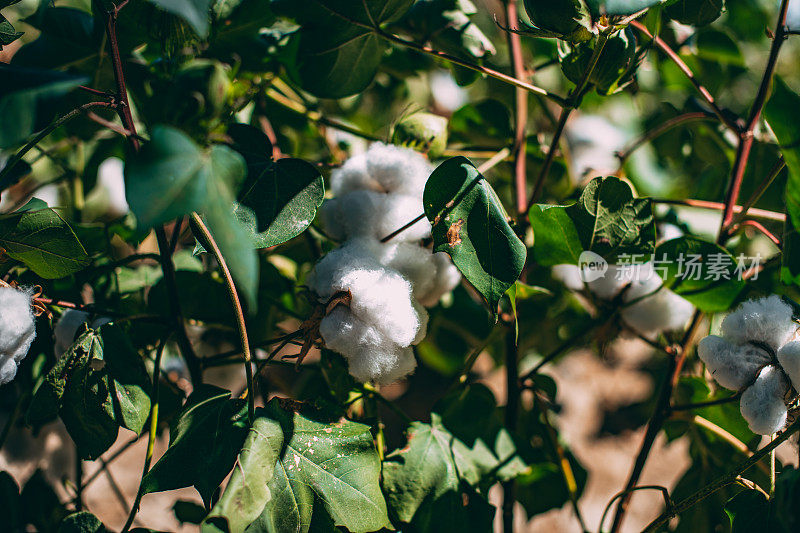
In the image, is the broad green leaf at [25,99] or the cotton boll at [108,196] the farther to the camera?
the cotton boll at [108,196]

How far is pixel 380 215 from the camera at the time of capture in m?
0.67

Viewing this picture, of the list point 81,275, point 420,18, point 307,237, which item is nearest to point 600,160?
point 420,18

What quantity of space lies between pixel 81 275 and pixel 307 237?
0.31 meters

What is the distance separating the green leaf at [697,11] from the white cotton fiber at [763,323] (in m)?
0.35

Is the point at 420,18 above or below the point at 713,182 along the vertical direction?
above

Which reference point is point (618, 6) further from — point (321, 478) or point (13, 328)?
point (13, 328)

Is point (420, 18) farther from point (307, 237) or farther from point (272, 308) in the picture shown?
point (272, 308)

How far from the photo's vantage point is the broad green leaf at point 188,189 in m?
0.36

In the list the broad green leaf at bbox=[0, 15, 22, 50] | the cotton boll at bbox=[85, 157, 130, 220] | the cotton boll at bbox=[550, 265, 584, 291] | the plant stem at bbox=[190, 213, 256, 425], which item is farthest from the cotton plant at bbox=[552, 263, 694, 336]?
the cotton boll at bbox=[85, 157, 130, 220]

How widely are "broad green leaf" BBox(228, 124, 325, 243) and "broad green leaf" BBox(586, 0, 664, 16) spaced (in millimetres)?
310

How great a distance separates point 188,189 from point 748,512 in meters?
0.65

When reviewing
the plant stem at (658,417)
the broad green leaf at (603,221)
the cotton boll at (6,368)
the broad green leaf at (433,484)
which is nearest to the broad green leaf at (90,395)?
the cotton boll at (6,368)

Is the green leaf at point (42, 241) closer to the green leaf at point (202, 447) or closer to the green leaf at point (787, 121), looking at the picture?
the green leaf at point (202, 447)

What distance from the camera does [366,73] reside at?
0.76 metres
